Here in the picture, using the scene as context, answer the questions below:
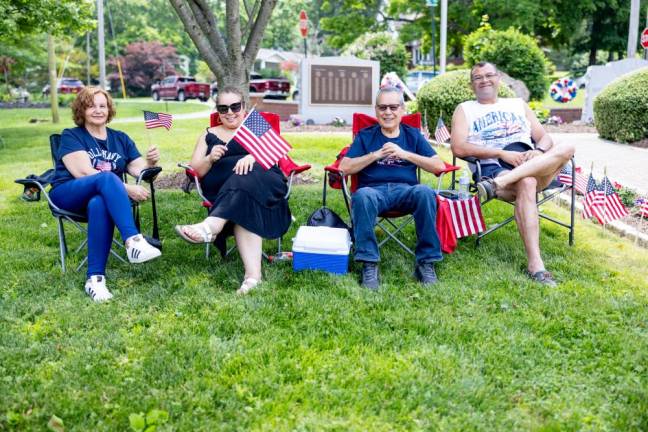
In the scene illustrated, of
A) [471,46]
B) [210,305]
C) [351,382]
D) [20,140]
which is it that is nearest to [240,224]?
[210,305]

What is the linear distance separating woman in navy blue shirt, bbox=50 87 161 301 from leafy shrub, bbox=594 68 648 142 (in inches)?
319

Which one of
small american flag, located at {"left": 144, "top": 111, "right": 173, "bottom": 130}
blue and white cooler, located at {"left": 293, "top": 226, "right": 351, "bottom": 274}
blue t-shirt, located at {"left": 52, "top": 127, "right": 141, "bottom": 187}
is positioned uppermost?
small american flag, located at {"left": 144, "top": 111, "right": 173, "bottom": 130}

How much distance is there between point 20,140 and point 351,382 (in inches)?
443

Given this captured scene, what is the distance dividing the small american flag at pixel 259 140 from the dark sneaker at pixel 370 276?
83 cm

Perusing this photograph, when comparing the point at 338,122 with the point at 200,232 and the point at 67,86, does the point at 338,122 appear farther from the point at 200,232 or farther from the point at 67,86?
the point at 67,86

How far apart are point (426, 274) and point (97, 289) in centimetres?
189

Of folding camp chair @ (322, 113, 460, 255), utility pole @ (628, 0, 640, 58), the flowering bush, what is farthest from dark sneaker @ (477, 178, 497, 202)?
utility pole @ (628, 0, 640, 58)

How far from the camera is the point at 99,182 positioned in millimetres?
3672

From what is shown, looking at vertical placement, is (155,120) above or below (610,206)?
above

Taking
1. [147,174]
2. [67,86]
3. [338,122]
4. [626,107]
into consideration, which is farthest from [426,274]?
[67,86]

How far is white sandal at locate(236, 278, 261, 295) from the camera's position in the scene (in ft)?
11.7

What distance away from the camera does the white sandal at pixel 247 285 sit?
358 centimetres

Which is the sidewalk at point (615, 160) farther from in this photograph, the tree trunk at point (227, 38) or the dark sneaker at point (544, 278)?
Answer: the tree trunk at point (227, 38)

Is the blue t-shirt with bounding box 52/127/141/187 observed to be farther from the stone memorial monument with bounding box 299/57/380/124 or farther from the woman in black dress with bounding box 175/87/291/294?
the stone memorial monument with bounding box 299/57/380/124
